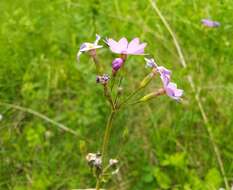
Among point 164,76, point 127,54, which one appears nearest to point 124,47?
point 127,54

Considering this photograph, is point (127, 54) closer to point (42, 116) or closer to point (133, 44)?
point (133, 44)

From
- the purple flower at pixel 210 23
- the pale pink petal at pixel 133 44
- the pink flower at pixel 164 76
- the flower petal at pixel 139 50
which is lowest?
the pink flower at pixel 164 76

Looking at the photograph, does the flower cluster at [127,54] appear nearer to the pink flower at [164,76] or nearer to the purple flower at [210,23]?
the pink flower at [164,76]

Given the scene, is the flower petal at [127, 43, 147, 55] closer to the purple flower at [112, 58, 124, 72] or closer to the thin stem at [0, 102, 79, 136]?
the purple flower at [112, 58, 124, 72]

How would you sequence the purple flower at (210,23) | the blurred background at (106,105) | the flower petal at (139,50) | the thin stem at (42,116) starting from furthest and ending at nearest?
the purple flower at (210,23), the thin stem at (42,116), the blurred background at (106,105), the flower petal at (139,50)

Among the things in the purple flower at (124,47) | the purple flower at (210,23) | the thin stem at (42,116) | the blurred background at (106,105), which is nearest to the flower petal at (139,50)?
the purple flower at (124,47)

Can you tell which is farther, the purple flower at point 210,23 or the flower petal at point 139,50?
the purple flower at point 210,23

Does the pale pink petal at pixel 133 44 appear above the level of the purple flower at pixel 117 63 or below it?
above

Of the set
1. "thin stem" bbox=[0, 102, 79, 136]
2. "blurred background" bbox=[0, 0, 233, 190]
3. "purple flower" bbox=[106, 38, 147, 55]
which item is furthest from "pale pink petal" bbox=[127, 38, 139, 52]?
"thin stem" bbox=[0, 102, 79, 136]

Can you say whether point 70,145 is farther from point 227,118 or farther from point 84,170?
point 227,118
